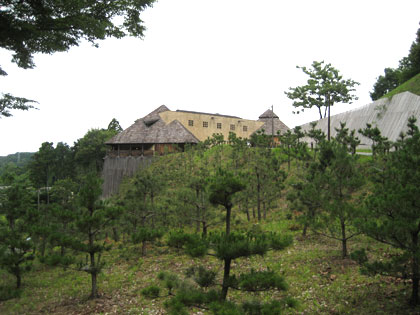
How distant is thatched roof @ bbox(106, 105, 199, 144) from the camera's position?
105 feet

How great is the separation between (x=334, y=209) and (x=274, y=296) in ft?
9.31

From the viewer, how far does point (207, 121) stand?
37281 mm

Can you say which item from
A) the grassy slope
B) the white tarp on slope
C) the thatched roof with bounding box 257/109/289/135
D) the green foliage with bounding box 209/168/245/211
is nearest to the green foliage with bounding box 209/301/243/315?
the grassy slope

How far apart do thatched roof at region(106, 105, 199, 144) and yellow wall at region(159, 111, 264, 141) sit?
103cm

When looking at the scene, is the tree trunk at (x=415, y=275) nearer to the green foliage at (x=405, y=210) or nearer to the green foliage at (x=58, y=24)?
the green foliage at (x=405, y=210)

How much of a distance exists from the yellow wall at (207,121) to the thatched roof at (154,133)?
3.39 feet

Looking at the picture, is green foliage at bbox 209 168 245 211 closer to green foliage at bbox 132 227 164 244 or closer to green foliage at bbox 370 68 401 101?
green foliage at bbox 132 227 164 244

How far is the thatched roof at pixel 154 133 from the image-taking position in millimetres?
32156

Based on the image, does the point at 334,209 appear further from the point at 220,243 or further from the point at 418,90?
the point at 418,90

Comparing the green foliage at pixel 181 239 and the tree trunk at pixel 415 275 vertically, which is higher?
the green foliage at pixel 181 239

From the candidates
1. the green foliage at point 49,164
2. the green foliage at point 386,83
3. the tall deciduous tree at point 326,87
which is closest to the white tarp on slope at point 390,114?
the tall deciduous tree at point 326,87

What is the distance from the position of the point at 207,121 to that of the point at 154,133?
24.3 ft

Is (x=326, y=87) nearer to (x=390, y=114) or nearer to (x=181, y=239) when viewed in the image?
(x=390, y=114)

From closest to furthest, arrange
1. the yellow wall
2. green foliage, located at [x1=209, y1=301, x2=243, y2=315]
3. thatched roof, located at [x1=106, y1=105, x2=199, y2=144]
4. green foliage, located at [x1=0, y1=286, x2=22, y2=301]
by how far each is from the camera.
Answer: green foliage, located at [x1=209, y1=301, x2=243, y2=315]
green foliage, located at [x1=0, y1=286, x2=22, y2=301]
thatched roof, located at [x1=106, y1=105, x2=199, y2=144]
the yellow wall
